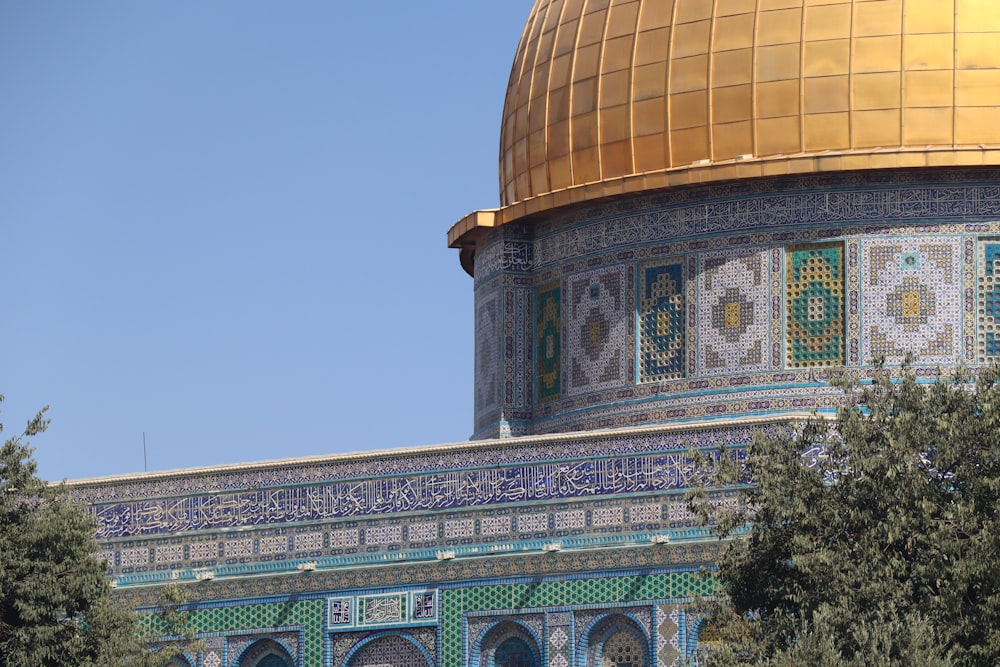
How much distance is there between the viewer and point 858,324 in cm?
2728

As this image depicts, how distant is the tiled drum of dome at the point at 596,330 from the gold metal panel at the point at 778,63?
244cm

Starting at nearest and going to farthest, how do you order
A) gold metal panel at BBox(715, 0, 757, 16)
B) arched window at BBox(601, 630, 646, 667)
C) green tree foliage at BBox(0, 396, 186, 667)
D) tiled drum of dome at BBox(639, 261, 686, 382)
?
1. green tree foliage at BBox(0, 396, 186, 667)
2. arched window at BBox(601, 630, 646, 667)
3. tiled drum of dome at BBox(639, 261, 686, 382)
4. gold metal panel at BBox(715, 0, 757, 16)

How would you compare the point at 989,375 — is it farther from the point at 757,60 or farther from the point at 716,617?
the point at 757,60

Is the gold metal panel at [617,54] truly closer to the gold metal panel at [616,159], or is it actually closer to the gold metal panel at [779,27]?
the gold metal panel at [616,159]

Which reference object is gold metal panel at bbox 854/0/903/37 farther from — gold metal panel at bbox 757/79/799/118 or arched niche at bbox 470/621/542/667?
arched niche at bbox 470/621/542/667

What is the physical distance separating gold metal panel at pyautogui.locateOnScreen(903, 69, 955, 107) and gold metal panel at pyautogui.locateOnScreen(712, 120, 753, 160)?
1576 mm

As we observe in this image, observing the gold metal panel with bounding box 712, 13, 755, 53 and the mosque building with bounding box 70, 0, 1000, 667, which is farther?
the gold metal panel with bounding box 712, 13, 755, 53

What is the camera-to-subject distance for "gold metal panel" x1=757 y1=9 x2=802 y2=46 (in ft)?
92.6

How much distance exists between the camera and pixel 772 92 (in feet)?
92.1

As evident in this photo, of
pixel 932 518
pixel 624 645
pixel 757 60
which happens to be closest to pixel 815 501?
pixel 932 518

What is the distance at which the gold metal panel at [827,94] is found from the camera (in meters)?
27.8

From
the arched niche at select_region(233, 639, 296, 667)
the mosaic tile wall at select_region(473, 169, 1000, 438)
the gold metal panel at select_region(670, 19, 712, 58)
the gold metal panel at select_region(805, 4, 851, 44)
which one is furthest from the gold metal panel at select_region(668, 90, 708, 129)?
the arched niche at select_region(233, 639, 296, 667)

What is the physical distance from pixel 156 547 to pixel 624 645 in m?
5.00

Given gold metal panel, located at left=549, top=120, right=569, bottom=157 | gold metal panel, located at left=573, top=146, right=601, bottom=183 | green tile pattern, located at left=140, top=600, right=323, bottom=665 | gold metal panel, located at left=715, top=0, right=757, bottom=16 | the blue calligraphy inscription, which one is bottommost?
green tile pattern, located at left=140, top=600, right=323, bottom=665
